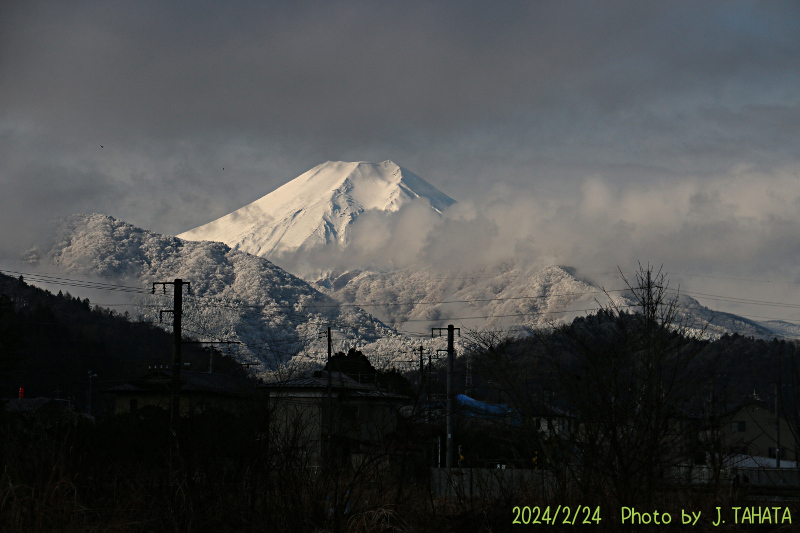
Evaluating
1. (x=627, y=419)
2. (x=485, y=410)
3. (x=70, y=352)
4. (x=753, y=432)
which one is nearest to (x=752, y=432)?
(x=753, y=432)

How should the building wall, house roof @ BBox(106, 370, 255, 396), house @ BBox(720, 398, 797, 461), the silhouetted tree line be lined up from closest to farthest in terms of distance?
house @ BBox(720, 398, 797, 461) < the building wall < the silhouetted tree line < house roof @ BBox(106, 370, 255, 396)

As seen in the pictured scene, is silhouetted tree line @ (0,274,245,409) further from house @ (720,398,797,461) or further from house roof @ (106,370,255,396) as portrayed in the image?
house @ (720,398,797,461)

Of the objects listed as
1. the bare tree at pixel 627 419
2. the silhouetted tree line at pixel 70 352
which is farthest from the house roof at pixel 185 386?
the bare tree at pixel 627 419

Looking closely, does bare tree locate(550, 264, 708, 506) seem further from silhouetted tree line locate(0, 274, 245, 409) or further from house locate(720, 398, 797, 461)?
silhouetted tree line locate(0, 274, 245, 409)

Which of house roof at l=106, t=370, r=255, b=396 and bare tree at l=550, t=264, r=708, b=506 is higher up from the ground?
bare tree at l=550, t=264, r=708, b=506

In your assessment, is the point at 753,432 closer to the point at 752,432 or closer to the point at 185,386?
the point at 752,432

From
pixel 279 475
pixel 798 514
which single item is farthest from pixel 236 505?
pixel 798 514

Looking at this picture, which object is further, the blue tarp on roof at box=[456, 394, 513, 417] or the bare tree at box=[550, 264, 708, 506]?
the blue tarp on roof at box=[456, 394, 513, 417]

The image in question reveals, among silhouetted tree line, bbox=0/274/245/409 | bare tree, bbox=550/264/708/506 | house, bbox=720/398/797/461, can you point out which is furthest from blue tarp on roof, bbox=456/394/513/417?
silhouetted tree line, bbox=0/274/245/409

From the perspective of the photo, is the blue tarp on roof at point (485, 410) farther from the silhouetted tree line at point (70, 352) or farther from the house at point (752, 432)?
the silhouetted tree line at point (70, 352)

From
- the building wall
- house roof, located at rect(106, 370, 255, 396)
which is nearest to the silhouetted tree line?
house roof, located at rect(106, 370, 255, 396)

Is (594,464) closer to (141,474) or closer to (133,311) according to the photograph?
(141,474)

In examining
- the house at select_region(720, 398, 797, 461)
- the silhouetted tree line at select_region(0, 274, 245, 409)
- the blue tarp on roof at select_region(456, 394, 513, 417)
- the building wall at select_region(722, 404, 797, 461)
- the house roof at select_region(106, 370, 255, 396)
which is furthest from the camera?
the house roof at select_region(106, 370, 255, 396)

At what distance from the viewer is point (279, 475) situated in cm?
697
